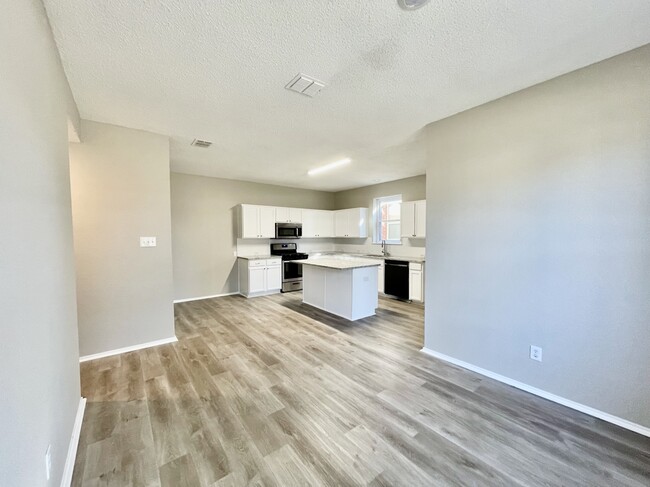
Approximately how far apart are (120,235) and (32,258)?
214cm

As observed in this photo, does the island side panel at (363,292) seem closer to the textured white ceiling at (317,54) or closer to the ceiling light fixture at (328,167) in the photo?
the ceiling light fixture at (328,167)

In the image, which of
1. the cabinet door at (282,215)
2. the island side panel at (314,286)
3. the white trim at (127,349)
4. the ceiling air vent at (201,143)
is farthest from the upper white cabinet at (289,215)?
the white trim at (127,349)


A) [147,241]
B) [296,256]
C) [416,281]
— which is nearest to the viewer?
[147,241]

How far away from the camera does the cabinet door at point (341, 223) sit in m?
7.14

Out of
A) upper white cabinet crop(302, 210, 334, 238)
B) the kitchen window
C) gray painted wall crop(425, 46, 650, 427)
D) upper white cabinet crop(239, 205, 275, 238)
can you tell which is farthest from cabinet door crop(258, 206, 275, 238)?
gray painted wall crop(425, 46, 650, 427)

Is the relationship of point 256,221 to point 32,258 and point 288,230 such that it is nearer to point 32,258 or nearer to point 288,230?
point 288,230

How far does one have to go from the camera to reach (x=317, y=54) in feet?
6.07

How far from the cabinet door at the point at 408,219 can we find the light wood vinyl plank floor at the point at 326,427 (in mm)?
3122

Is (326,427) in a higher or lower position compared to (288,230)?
lower

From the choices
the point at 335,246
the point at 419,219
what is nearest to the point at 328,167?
the point at 419,219

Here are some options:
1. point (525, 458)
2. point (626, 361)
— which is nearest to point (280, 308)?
point (525, 458)

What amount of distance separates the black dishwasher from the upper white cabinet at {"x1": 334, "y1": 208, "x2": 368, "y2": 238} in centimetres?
136

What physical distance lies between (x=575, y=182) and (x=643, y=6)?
3.43 ft

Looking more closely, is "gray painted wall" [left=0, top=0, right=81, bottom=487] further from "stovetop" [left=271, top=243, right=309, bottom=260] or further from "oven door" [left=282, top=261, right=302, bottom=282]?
"stovetop" [left=271, top=243, right=309, bottom=260]
